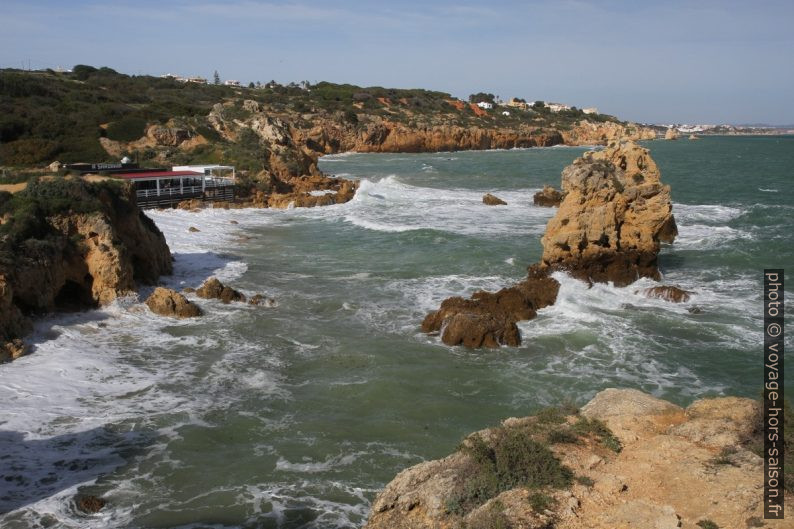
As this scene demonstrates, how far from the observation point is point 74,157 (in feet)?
150

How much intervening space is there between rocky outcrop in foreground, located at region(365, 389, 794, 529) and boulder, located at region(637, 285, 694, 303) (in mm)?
12590

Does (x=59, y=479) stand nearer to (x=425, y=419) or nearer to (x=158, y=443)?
(x=158, y=443)

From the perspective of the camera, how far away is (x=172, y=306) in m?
18.7

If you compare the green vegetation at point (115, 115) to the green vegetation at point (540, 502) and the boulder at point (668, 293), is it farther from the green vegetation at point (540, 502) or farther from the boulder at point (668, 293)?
the green vegetation at point (540, 502)

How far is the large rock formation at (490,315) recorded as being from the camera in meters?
16.7

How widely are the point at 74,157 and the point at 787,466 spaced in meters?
47.7

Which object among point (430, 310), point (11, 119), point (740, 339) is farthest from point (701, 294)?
point (11, 119)

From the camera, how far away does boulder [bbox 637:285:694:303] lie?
20.7 m

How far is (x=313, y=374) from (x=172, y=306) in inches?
239

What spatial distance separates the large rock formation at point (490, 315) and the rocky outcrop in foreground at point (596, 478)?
787 cm

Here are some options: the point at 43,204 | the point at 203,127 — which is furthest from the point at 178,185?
the point at 43,204

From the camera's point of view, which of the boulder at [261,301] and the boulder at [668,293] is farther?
the boulder at [668,293]

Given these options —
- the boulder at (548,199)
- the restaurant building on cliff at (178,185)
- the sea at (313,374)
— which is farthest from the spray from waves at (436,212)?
the restaurant building on cliff at (178,185)

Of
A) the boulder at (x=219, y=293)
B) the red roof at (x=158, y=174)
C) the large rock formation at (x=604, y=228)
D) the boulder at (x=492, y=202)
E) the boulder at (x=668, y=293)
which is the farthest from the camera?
the boulder at (x=492, y=202)
